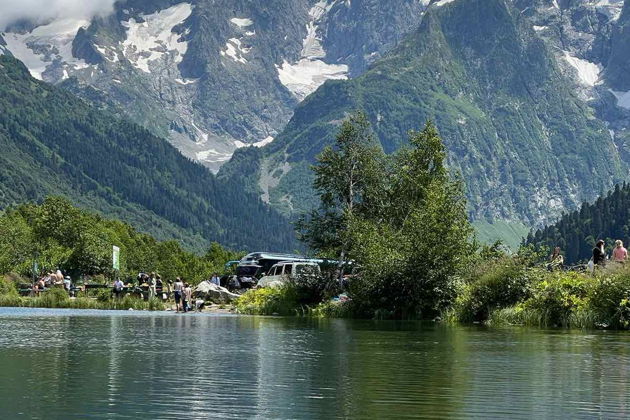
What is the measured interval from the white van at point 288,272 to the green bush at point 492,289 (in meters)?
18.3

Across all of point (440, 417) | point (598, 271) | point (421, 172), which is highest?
point (421, 172)

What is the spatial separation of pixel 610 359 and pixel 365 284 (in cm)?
3897

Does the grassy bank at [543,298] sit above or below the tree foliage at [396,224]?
below

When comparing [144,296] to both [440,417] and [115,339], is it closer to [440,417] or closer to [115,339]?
[115,339]

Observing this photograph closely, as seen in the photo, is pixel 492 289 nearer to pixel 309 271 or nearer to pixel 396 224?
pixel 309 271

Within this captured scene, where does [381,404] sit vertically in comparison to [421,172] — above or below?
below

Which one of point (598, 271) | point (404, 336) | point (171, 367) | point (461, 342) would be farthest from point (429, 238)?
point (171, 367)

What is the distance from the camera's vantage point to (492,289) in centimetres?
6706

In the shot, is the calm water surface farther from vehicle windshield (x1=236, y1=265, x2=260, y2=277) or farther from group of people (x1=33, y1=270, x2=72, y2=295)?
vehicle windshield (x1=236, y1=265, x2=260, y2=277)

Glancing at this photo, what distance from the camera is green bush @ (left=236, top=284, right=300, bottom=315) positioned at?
282 ft

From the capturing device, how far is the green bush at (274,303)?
3378 inches

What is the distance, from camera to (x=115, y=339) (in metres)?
46.5

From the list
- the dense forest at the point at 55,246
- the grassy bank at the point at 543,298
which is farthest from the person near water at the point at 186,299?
the dense forest at the point at 55,246

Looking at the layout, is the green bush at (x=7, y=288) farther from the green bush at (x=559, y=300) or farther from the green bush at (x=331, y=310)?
the green bush at (x=559, y=300)
